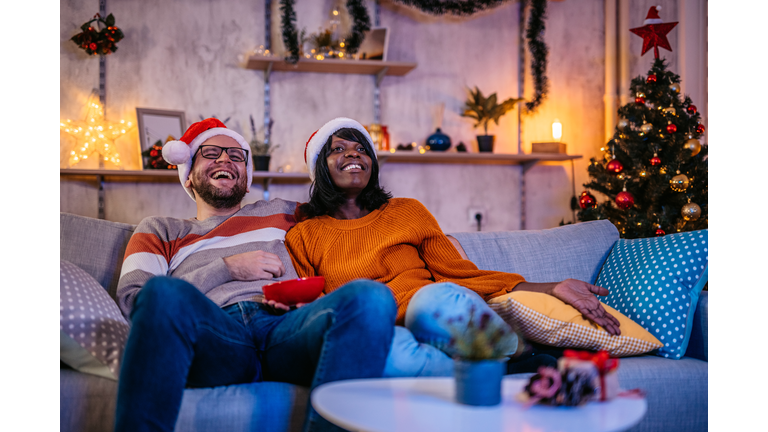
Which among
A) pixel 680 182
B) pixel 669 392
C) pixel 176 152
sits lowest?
pixel 669 392

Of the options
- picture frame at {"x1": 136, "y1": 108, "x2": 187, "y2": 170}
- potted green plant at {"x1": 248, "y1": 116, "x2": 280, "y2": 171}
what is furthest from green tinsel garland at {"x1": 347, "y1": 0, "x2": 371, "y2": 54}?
picture frame at {"x1": 136, "y1": 108, "x2": 187, "y2": 170}

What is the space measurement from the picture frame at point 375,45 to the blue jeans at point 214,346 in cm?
241

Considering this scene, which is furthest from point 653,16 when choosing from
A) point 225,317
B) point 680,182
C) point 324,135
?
point 225,317

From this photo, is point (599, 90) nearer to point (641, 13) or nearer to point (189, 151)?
point (641, 13)

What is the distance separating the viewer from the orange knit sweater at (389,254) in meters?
1.75

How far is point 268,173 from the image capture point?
327cm

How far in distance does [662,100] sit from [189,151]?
8.07ft

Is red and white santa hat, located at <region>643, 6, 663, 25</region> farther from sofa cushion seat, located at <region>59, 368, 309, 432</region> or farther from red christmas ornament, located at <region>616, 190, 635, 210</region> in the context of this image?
sofa cushion seat, located at <region>59, 368, 309, 432</region>

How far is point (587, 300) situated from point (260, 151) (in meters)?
2.31

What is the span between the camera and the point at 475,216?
3.78 m

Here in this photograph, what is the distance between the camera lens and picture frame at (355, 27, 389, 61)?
11.3 feet

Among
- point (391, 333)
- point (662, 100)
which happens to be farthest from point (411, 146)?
point (391, 333)

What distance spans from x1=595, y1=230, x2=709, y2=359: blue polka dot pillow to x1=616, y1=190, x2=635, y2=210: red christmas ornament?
1.33 metres

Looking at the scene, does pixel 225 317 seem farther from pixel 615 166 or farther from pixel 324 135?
pixel 615 166
